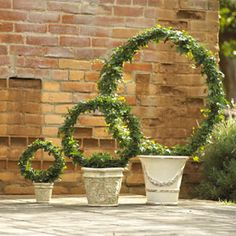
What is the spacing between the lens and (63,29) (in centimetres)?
998

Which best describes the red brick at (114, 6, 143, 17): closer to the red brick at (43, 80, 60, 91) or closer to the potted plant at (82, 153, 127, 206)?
the red brick at (43, 80, 60, 91)

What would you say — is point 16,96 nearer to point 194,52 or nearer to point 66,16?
point 66,16

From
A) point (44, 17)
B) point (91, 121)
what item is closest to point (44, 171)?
point (91, 121)

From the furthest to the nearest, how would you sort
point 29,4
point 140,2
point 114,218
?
point 140,2, point 29,4, point 114,218

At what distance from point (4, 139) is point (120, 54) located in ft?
4.63

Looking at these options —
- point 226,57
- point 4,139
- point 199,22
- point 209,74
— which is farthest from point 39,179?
point 226,57

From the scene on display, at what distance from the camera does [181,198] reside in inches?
405

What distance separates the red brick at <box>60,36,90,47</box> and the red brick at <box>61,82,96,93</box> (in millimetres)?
373

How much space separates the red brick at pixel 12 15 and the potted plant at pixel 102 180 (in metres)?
1.81

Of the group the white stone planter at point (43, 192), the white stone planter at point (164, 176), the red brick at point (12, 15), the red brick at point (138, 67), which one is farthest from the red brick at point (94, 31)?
the white stone planter at point (43, 192)

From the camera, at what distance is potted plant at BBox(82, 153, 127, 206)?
8.61 m

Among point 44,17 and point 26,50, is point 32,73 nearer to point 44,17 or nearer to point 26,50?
point 26,50

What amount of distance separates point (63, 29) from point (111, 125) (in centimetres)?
154

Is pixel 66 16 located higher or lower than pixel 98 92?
higher
